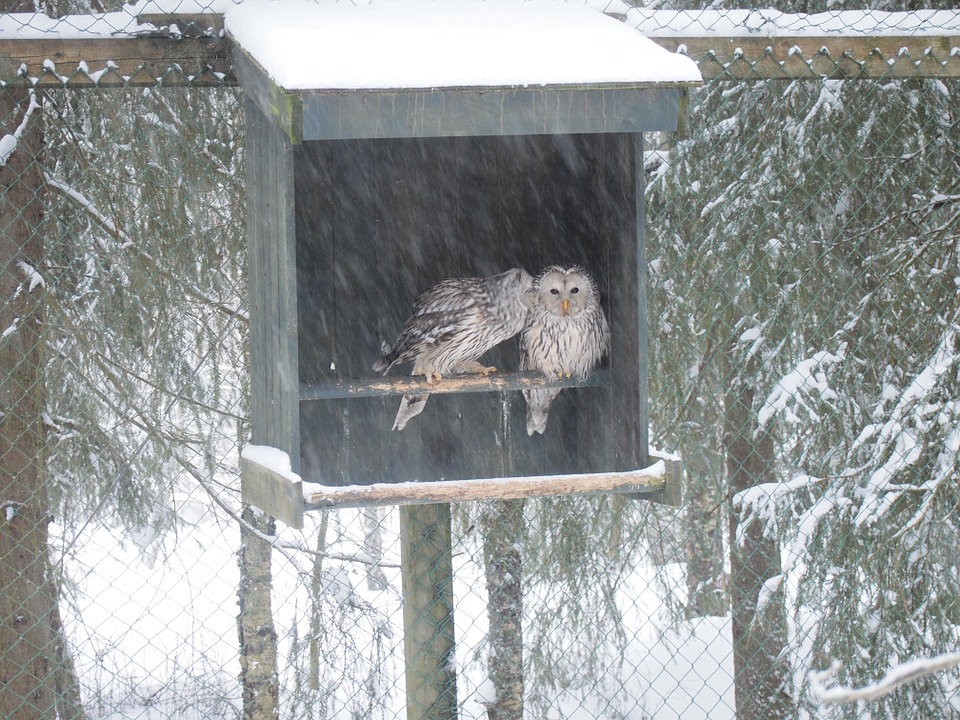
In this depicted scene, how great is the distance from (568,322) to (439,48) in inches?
41.2

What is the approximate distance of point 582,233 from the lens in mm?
3564

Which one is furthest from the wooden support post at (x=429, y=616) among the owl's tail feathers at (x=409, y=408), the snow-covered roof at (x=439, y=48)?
the snow-covered roof at (x=439, y=48)

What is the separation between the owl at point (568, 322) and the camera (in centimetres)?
332

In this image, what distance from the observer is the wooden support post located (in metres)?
3.34

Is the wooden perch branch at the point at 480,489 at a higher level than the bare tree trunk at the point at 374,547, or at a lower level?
higher

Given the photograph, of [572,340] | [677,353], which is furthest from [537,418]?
[677,353]

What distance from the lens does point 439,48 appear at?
2568 mm

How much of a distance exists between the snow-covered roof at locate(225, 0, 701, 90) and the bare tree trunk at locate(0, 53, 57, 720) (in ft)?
4.00

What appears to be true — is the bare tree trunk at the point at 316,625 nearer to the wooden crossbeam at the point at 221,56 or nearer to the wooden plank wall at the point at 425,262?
the wooden plank wall at the point at 425,262

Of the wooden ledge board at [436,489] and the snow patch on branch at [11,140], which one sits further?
the snow patch on branch at [11,140]

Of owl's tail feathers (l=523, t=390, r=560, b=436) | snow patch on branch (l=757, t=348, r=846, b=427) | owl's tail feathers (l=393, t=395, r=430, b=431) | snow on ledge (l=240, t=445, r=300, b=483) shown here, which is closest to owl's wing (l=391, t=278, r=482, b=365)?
owl's tail feathers (l=393, t=395, r=430, b=431)

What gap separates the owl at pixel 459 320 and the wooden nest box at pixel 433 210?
19cm

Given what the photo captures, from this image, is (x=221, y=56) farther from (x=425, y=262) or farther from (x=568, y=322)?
(x=568, y=322)

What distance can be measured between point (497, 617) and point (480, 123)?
113 inches
